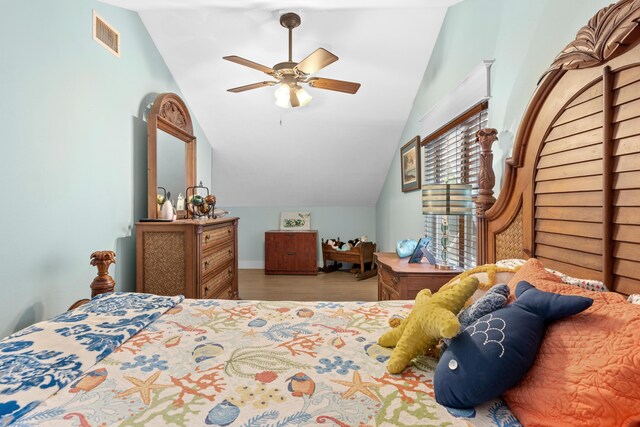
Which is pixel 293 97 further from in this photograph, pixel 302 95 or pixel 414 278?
pixel 414 278

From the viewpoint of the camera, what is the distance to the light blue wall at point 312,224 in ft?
19.8

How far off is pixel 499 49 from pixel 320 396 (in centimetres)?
210

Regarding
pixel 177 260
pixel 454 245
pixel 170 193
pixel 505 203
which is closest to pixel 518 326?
pixel 505 203

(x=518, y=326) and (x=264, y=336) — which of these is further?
(x=264, y=336)

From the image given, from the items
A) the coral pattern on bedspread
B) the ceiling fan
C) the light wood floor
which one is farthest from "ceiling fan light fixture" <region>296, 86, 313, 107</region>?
the light wood floor

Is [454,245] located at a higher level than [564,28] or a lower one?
lower

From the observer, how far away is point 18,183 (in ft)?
6.01

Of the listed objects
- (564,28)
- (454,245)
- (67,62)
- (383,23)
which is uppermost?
(383,23)

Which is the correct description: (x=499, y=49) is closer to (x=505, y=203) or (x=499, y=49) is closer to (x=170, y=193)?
(x=505, y=203)

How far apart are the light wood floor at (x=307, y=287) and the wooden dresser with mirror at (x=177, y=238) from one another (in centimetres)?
76

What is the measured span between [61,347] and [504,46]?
248 cm

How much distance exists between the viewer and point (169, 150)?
337cm

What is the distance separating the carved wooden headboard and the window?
0.81 meters

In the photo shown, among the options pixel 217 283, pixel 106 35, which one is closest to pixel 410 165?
pixel 217 283
